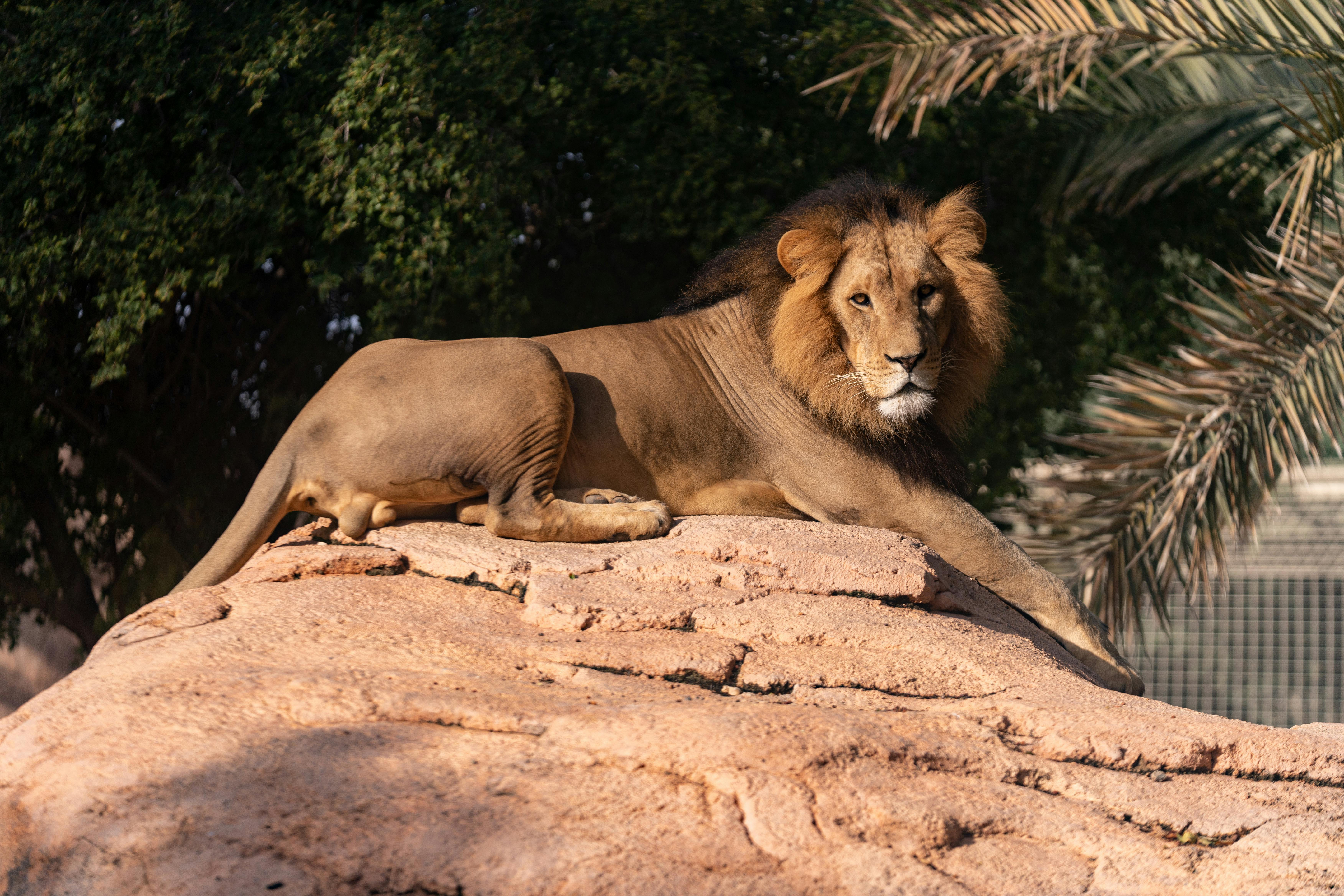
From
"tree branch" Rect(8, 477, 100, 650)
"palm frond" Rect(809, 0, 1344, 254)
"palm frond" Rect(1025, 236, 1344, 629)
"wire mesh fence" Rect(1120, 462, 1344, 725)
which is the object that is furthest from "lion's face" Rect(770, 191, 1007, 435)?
"wire mesh fence" Rect(1120, 462, 1344, 725)

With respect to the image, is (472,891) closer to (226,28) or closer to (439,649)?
(439,649)

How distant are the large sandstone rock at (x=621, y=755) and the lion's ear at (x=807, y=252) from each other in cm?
123

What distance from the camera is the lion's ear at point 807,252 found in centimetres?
439

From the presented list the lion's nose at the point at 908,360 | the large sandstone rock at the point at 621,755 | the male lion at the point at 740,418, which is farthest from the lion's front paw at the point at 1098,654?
the lion's nose at the point at 908,360

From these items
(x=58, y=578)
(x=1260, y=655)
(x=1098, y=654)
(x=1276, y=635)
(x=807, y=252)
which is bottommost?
(x=1260, y=655)

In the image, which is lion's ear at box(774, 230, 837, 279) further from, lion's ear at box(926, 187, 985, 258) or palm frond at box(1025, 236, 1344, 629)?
palm frond at box(1025, 236, 1344, 629)

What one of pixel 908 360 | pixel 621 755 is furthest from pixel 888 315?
pixel 621 755

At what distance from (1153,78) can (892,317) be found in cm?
478

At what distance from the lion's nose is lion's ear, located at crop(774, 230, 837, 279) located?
0.43 meters

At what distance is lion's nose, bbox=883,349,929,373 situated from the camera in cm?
418

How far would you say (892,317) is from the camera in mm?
4230

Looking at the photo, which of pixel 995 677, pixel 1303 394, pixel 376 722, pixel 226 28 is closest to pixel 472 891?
pixel 376 722

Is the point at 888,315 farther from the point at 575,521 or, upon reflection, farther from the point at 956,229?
the point at 575,521

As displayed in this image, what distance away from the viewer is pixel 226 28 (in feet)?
21.8
